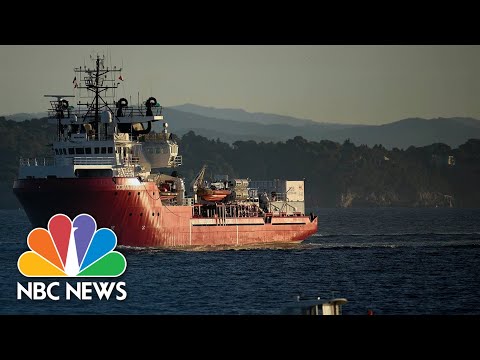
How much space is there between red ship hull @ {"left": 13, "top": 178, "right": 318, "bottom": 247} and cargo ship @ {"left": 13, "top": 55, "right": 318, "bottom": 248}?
5 cm

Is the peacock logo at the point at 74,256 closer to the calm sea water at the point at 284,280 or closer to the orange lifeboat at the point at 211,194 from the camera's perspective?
the calm sea water at the point at 284,280

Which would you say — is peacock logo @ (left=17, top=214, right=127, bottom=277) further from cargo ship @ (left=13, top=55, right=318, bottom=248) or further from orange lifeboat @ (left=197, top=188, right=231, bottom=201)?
orange lifeboat @ (left=197, top=188, right=231, bottom=201)

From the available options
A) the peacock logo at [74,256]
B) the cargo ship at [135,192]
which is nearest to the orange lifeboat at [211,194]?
the cargo ship at [135,192]

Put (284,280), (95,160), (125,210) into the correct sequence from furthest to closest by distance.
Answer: (95,160)
(125,210)
(284,280)

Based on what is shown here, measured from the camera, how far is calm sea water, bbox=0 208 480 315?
42.7m

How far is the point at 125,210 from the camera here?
64.9 meters

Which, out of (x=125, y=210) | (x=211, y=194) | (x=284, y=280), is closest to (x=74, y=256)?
(x=284, y=280)

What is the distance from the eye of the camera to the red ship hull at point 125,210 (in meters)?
63.4

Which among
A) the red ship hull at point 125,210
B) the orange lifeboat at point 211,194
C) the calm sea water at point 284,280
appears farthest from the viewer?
the orange lifeboat at point 211,194

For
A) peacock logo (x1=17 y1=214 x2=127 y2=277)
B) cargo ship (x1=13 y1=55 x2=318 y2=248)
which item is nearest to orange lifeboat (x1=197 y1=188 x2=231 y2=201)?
cargo ship (x1=13 y1=55 x2=318 y2=248)

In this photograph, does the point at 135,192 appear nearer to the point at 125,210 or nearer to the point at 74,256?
the point at 125,210

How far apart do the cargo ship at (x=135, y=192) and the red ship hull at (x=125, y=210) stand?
5 centimetres

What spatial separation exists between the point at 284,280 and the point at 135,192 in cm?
1488
